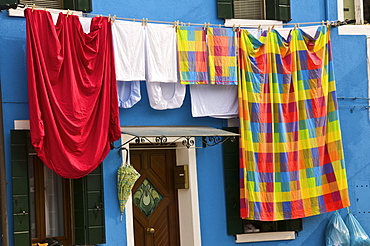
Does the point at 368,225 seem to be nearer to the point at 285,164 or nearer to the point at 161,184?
the point at 285,164

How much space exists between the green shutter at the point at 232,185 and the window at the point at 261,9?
1.88 meters

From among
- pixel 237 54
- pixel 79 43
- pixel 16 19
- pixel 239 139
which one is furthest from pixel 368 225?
pixel 16 19

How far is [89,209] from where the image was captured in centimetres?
1163

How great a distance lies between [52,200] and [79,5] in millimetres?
2788

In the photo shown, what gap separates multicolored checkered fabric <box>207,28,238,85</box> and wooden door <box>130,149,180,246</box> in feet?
4.65

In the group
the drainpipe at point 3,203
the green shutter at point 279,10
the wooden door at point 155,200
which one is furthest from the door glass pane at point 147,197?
the green shutter at point 279,10

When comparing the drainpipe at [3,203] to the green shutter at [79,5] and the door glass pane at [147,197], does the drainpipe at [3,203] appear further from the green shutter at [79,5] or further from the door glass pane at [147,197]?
the door glass pane at [147,197]

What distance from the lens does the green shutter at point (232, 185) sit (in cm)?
1259

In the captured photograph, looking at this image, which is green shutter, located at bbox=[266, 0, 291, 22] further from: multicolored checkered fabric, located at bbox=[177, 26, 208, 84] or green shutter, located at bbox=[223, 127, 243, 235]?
green shutter, located at bbox=[223, 127, 243, 235]

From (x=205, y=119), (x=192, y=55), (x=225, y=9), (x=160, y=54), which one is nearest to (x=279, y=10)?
(x=225, y=9)

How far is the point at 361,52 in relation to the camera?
535 inches

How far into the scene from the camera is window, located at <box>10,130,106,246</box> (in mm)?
11203

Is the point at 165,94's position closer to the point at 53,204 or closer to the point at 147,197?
the point at 147,197

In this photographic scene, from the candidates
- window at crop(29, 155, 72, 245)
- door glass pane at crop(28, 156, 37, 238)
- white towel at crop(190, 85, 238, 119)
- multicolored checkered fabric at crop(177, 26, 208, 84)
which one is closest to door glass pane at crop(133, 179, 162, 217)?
window at crop(29, 155, 72, 245)
